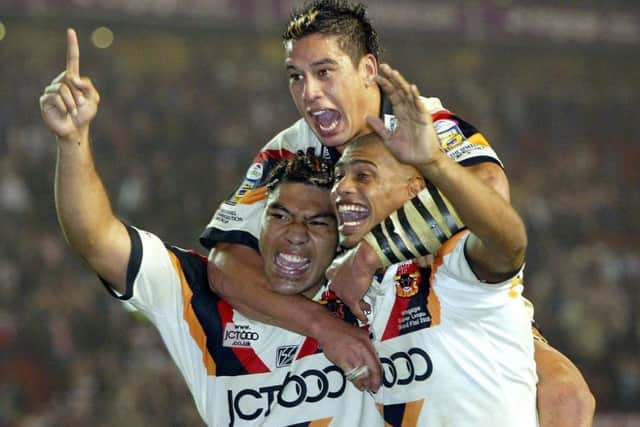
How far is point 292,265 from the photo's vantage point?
4043 mm

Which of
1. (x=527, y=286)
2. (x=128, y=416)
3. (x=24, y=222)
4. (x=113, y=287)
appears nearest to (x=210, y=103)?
(x=24, y=222)

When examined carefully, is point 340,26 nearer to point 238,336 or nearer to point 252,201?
point 252,201

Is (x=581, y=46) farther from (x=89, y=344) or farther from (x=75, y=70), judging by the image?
(x=75, y=70)

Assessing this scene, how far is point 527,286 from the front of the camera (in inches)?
451

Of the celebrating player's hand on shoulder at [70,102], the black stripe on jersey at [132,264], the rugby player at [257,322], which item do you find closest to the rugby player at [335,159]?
the rugby player at [257,322]

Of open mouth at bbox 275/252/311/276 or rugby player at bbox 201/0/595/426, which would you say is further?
open mouth at bbox 275/252/311/276

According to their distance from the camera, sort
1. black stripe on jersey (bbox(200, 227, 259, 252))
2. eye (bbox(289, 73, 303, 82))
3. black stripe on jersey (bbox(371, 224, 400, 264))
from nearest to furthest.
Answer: black stripe on jersey (bbox(371, 224, 400, 264)) → eye (bbox(289, 73, 303, 82)) → black stripe on jersey (bbox(200, 227, 259, 252))

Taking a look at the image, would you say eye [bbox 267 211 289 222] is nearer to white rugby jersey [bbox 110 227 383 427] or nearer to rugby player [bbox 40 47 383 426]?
rugby player [bbox 40 47 383 426]

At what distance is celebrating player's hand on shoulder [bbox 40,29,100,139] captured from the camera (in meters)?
3.36

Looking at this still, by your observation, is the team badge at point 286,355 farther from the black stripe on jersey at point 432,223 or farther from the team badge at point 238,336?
the black stripe on jersey at point 432,223

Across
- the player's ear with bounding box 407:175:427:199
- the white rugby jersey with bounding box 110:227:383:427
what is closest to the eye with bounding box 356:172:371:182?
the player's ear with bounding box 407:175:427:199

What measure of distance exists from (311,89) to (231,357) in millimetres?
1059

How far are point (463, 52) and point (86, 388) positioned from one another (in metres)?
8.68

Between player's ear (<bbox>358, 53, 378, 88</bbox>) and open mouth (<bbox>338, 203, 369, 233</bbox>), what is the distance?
0.71 meters
